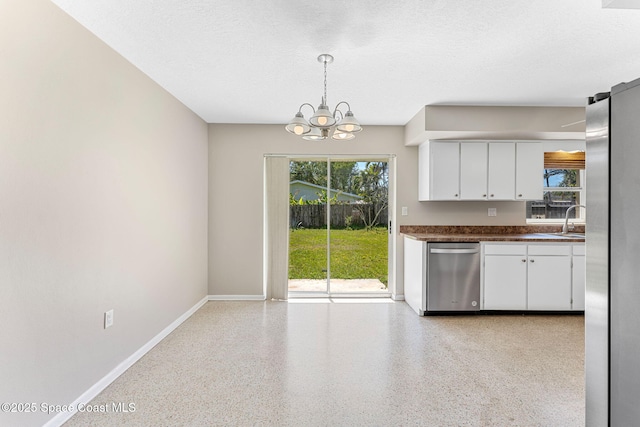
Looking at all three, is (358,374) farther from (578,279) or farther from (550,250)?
(578,279)

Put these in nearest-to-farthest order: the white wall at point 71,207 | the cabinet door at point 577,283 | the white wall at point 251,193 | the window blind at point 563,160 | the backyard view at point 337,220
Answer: the white wall at point 71,207
the cabinet door at point 577,283
the window blind at point 563,160
the white wall at point 251,193
the backyard view at point 337,220

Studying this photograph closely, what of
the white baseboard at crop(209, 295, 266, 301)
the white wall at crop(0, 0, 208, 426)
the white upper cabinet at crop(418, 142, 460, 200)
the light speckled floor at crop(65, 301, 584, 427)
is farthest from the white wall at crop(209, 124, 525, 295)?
the white wall at crop(0, 0, 208, 426)

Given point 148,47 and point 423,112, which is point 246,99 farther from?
point 423,112

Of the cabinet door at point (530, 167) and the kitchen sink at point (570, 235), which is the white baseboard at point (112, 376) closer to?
the cabinet door at point (530, 167)

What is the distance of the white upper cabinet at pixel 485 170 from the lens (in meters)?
4.35

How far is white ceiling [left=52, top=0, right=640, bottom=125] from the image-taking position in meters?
2.03

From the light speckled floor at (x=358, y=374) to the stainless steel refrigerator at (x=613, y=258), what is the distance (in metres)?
1.24

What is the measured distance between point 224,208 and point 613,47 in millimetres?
4273

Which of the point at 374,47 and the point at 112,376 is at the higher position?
the point at 374,47

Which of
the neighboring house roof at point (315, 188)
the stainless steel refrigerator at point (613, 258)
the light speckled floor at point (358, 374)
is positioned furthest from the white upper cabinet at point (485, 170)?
the stainless steel refrigerator at point (613, 258)

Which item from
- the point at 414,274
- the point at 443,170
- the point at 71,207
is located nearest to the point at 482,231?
the point at 443,170

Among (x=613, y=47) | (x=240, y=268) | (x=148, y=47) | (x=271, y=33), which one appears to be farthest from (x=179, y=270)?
(x=613, y=47)

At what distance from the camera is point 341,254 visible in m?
5.01

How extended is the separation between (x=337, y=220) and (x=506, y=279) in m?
Result: 2.24
